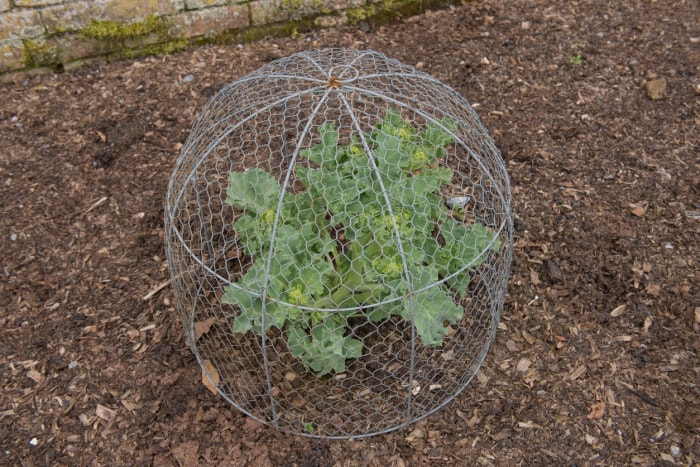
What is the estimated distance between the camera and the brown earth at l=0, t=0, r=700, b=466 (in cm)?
286

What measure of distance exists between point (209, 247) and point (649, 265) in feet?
8.27

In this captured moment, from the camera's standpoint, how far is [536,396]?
3.00 metres

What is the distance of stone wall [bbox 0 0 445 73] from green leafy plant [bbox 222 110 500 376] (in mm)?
2499

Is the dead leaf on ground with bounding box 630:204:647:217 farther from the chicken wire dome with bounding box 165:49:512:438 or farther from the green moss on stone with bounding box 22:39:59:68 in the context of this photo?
the green moss on stone with bounding box 22:39:59:68

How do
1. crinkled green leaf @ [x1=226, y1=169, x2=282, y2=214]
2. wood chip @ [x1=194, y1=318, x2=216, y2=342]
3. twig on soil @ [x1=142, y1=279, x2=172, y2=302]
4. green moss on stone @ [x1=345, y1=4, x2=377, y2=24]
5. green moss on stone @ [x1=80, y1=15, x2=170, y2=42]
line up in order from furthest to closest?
1. green moss on stone @ [x1=345, y1=4, x2=377, y2=24]
2. green moss on stone @ [x1=80, y1=15, x2=170, y2=42]
3. twig on soil @ [x1=142, y1=279, x2=172, y2=302]
4. wood chip @ [x1=194, y1=318, x2=216, y2=342]
5. crinkled green leaf @ [x1=226, y1=169, x2=282, y2=214]

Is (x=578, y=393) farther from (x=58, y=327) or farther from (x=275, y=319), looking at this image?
(x=58, y=327)

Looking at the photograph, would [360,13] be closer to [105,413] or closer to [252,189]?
[252,189]

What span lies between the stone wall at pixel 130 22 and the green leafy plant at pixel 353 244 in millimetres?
2499

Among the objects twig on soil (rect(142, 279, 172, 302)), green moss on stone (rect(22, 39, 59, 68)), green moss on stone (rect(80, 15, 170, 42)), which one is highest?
green moss on stone (rect(80, 15, 170, 42))

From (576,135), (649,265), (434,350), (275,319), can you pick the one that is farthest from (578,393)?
(576,135)

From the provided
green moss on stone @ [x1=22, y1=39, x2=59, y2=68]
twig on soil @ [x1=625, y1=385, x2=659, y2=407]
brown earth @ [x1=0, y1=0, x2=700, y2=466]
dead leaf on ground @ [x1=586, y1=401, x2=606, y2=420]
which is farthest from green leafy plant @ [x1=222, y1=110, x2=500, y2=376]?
green moss on stone @ [x1=22, y1=39, x2=59, y2=68]

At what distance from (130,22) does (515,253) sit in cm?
331

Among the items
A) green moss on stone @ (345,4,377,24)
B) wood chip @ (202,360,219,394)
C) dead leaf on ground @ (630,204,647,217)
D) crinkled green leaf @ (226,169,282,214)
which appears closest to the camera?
crinkled green leaf @ (226,169,282,214)

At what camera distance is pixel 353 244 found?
2.76 meters
